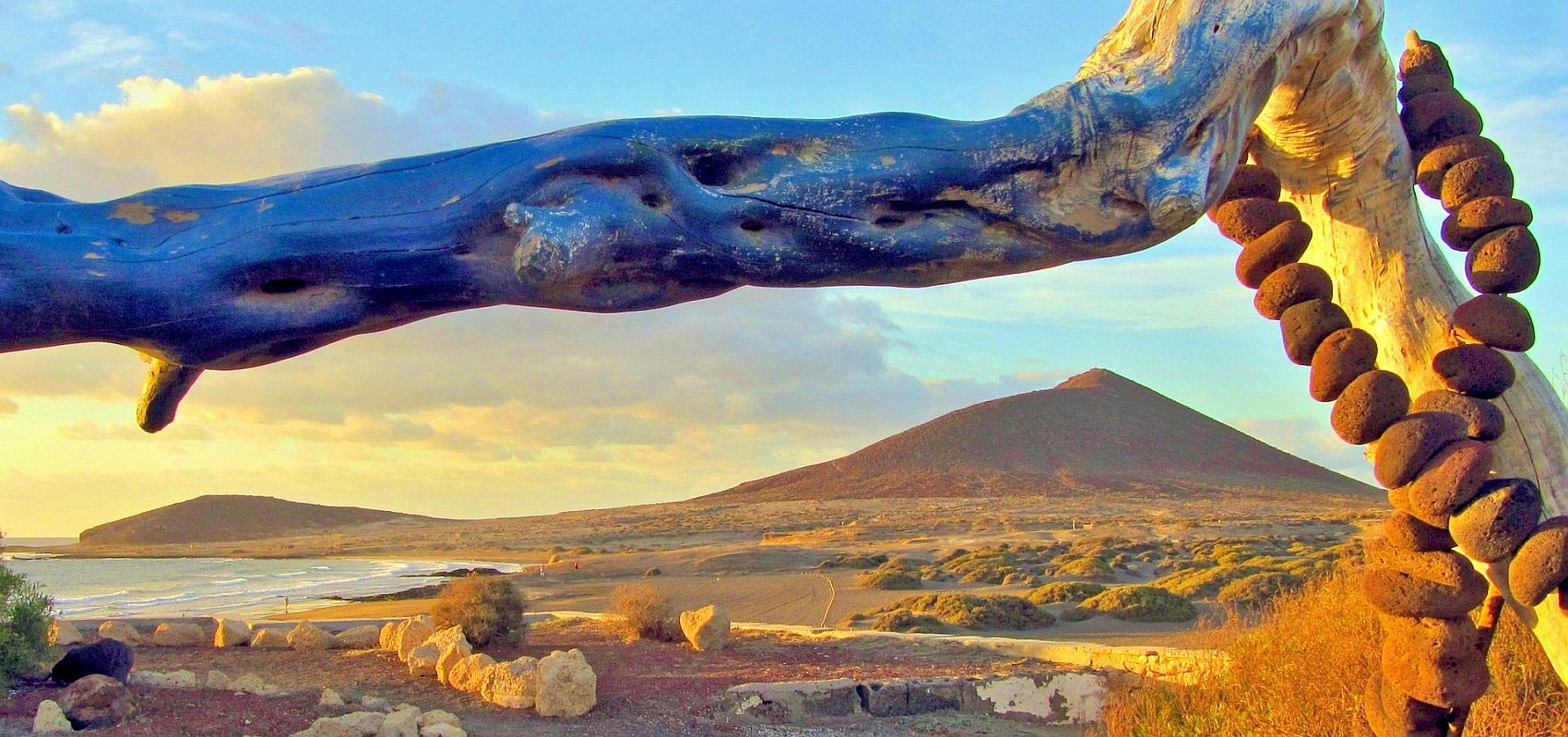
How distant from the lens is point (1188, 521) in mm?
53625

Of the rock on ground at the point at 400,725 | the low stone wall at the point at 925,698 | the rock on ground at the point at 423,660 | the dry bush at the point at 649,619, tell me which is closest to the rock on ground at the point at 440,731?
the rock on ground at the point at 400,725

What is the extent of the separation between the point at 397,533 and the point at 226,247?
11312cm

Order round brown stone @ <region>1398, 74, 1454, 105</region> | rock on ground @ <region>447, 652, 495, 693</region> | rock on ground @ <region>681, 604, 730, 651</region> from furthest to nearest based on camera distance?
rock on ground @ <region>681, 604, 730, 651</region> → rock on ground @ <region>447, 652, 495, 693</region> → round brown stone @ <region>1398, 74, 1454, 105</region>

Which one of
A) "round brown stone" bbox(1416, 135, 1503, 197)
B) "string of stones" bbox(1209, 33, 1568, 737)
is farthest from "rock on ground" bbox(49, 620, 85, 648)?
"round brown stone" bbox(1416, 135, 1503, 197)

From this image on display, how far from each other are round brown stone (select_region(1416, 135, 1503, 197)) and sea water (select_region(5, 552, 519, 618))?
2074 centimetres

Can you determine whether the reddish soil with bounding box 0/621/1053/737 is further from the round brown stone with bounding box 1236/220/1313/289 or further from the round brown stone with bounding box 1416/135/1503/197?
the round brown stone with bounding box 1416/135/1503/197

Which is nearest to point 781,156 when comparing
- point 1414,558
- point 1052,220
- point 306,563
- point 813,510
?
point 1052,220

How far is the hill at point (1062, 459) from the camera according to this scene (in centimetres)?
8894

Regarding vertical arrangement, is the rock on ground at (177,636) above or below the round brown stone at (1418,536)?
below

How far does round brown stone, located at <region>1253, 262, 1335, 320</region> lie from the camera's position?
160 inches

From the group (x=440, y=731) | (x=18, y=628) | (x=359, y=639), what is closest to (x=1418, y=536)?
(x=440, y=731)

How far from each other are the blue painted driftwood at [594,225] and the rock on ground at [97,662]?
9007mm

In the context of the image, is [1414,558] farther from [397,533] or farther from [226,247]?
[397,533]

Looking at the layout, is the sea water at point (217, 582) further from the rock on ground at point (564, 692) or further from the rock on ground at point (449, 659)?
the rock on ground at point (564, 692)
